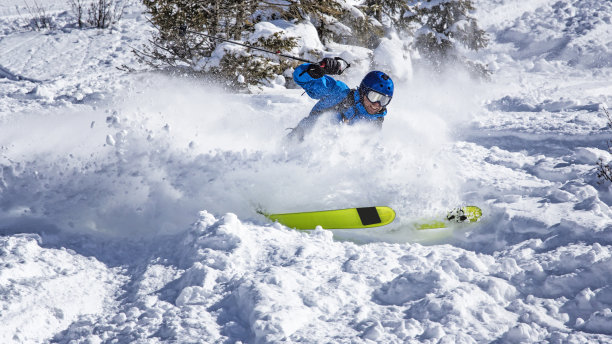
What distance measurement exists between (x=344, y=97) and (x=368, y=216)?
1928 millimetres

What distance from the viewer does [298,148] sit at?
5.77 meters

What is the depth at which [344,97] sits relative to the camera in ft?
19.5

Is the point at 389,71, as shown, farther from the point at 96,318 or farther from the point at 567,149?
the point at 96,318

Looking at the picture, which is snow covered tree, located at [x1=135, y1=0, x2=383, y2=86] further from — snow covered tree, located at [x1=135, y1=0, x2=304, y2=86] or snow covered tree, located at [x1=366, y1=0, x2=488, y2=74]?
snow covered tree, located at [x1=366, y1=0, x2=488, y2=74]

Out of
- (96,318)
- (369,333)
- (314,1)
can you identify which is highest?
(314,1)

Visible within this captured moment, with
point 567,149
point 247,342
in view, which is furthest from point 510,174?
point 247,342

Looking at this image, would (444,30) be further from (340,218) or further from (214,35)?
(340,218)

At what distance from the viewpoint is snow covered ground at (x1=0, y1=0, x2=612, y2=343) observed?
9.67 ft

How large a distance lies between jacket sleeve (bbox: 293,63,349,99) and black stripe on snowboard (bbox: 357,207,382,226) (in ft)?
6.14

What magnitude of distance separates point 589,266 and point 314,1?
26.0 feet

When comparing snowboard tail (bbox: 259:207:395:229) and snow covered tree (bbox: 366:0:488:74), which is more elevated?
snow covered tree (bbox: 366:0:488:74)

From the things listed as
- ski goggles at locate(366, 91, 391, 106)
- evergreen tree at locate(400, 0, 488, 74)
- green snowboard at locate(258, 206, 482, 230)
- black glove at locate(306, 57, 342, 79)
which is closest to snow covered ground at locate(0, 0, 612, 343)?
green snowboard at locate(258, 206, 482, 230)

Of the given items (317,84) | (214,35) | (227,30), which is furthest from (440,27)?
(317,84)

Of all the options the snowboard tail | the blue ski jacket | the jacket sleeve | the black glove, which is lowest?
the snowboard tail
